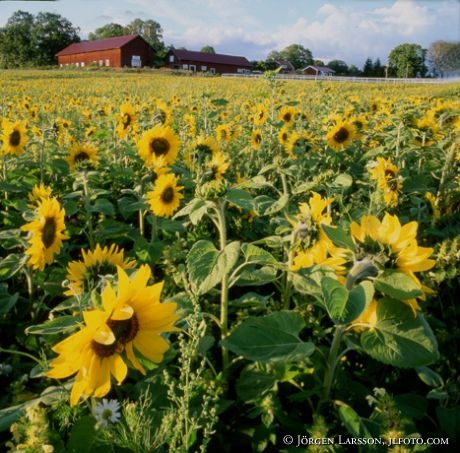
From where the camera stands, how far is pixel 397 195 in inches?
121

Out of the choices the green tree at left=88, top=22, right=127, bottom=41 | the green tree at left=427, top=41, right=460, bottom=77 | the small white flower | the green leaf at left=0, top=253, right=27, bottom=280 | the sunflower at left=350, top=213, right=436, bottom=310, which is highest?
the green tree at left=88, top=22, right=127, bottom=41

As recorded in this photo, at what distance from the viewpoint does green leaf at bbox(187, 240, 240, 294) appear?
146cm

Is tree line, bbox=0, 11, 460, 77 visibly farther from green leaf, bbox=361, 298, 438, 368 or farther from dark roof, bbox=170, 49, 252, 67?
green leaf, bbox=361, 298, 438, 368

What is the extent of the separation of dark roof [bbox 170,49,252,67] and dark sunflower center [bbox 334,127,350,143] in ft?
215

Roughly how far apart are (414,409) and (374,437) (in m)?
0.33

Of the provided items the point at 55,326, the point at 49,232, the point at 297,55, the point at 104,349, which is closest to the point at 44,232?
the point at 49,232

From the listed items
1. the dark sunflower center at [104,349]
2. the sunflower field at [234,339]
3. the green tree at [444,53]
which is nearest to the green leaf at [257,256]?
the sunflower field at [234,339]

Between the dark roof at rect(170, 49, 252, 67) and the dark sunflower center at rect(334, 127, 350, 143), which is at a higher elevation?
the dark roof at rect(170, 49, 252, 67)

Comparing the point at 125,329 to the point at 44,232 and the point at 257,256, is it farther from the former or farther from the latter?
the point at 44,232

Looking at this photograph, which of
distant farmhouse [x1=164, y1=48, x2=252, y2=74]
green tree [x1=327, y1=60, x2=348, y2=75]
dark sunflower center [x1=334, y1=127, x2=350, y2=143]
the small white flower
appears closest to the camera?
the small white flower

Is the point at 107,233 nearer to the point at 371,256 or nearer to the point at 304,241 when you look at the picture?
the point at 304,241

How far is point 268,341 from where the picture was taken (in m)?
1.38

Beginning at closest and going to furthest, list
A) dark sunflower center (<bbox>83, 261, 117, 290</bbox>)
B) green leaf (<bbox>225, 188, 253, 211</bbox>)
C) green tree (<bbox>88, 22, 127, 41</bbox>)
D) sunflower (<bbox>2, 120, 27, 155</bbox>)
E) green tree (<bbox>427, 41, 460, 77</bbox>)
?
green leaf (<bbox>225, 188, 253, 211</bbox>) < dark sunflower center (<bbox>83, 261, 117, 290</bbox>) < sunflower (<bbox>2, 120, 27, 155</bbox>) < green tree (<bbox>427, 41, 460, 77</bbox>) < green tree (<bbox>88, 22, 127, 41</bbox>)

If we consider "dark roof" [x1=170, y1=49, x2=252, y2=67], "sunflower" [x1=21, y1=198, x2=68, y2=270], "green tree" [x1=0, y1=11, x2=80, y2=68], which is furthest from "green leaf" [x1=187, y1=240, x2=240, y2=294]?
"dark roof" [x1=170, y1=49, x2=252, y2=67]
